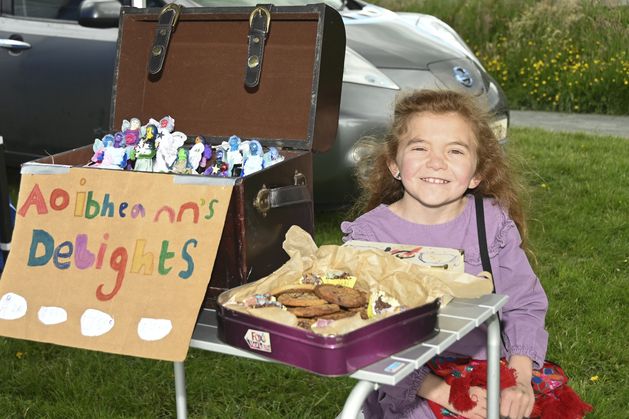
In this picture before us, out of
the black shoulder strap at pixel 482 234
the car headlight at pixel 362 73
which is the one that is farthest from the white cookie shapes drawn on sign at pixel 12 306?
the car headlight at pixel 362 73

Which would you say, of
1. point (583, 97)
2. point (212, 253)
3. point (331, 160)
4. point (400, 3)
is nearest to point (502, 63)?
point (583, 97)

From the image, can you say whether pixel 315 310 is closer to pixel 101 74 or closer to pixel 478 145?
pixel 478 145

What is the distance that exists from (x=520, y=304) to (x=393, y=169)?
0.46 meters

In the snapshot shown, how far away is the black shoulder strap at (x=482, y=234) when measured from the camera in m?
2.14

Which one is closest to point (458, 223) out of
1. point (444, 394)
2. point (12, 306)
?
point (444, 394)

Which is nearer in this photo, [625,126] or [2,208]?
[2,208]

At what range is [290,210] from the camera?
2041mm

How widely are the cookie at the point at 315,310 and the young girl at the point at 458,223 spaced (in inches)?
19.2

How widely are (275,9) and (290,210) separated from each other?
1.73ft

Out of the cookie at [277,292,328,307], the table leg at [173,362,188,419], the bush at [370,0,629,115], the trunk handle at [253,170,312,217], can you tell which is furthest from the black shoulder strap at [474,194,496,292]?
the bush at [370,0,629,115]

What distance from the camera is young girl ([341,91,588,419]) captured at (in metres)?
2.09

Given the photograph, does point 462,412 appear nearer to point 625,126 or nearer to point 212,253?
point 212,253

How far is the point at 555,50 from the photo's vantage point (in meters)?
9.33

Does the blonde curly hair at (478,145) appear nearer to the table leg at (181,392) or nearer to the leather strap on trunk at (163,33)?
the leather strap on trunk at (163,33)
